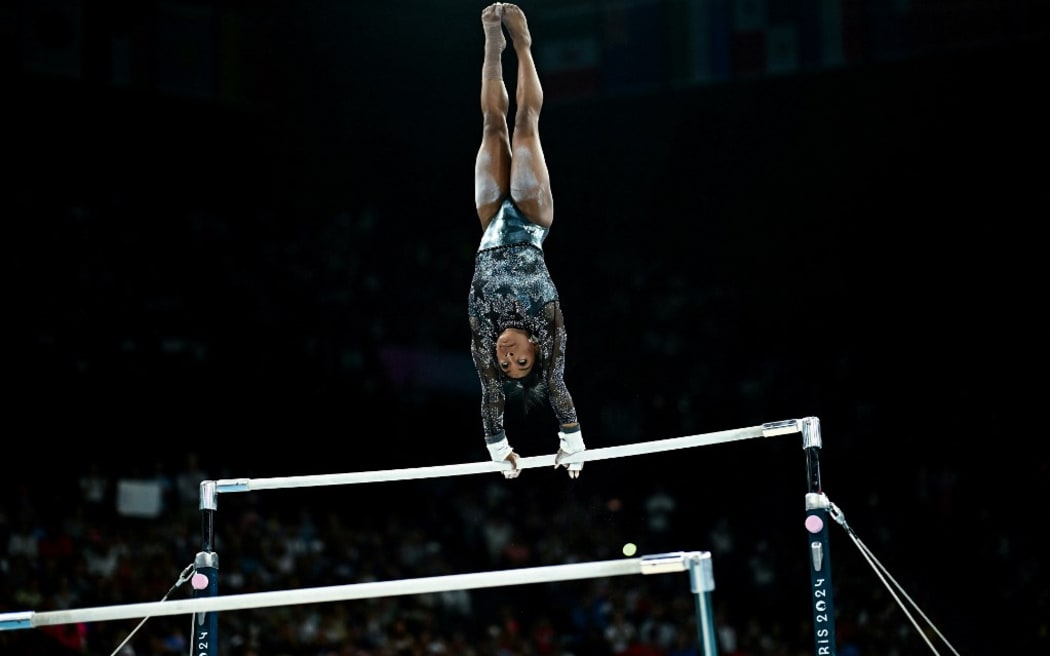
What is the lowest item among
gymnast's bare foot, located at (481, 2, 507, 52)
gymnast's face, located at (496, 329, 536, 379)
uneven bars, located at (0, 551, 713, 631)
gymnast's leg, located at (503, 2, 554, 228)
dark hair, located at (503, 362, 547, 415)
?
uneven bars, located at (0, 551, 713, 631)

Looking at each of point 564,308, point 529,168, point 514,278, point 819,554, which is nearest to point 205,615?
point 514,278

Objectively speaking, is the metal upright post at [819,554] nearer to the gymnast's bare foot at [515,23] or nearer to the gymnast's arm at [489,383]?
the gymnast's arm at [489,383]

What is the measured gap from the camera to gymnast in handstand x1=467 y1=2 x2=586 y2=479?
6.36 metres

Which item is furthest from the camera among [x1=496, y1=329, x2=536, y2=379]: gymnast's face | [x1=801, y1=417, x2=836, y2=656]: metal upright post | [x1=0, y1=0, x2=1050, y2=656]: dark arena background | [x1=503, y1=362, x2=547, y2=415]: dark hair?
[x1=0, y1=0, x2=1050, y2=656]: dark arena background

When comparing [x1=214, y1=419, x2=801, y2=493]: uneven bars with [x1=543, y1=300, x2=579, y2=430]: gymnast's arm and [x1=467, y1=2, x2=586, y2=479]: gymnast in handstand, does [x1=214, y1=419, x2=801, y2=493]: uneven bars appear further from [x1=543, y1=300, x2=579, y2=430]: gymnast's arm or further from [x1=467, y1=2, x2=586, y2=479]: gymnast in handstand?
[x1=543, y1=300, x2=579, y2=430]: gymnast's arm

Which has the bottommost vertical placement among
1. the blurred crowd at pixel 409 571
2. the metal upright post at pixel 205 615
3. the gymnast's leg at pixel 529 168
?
the blurred crowd at pixel 409 571

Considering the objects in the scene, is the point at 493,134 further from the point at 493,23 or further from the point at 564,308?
the point at 564,308

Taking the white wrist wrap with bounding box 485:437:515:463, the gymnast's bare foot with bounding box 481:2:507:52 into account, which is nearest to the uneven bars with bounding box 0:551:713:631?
the white wrist wrap with bounding box 485:437:515:463

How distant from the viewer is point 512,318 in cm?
634

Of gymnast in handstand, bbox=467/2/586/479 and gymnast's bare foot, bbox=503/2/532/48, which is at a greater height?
gymnast's bare foot, bbox=503/2/532/48

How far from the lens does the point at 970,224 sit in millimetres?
16500

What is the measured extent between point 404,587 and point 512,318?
1977mm

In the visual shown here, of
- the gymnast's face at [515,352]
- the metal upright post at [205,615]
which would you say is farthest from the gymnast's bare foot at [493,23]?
the metal upright post at [205,615]

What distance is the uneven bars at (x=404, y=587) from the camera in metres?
4.48
